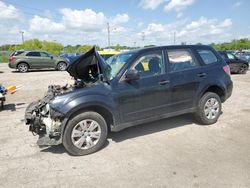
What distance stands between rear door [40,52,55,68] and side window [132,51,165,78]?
15.6m

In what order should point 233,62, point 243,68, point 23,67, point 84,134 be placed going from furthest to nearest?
1. point 23,67
2. point 243,68
3. point 233,62
4. point 84,134

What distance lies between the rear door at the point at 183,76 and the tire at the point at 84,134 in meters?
1.62

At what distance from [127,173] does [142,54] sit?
2.29 m

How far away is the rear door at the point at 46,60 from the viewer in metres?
18.3

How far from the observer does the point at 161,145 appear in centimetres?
417

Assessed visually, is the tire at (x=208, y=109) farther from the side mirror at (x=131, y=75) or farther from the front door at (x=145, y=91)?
the side mirror at (x=131, y=75)

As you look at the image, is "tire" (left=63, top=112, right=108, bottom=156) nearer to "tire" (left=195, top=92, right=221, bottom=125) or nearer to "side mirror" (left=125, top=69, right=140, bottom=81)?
"side mirror" (left=125, top=69, right=140, bottom=81)

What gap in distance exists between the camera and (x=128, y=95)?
13.6 feet

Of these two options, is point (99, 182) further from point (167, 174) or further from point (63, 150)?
point (63, 150)

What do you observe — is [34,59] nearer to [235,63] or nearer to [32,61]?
[32,61]

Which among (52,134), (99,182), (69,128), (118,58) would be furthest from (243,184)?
(118,58)

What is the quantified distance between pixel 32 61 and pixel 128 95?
15869mm

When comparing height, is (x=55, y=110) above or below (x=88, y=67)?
below

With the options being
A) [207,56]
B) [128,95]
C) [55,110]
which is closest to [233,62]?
[207,56]
